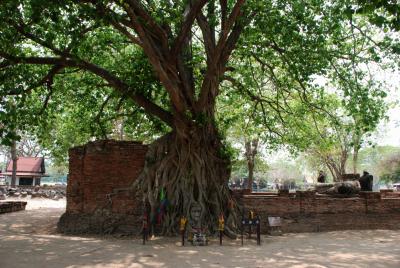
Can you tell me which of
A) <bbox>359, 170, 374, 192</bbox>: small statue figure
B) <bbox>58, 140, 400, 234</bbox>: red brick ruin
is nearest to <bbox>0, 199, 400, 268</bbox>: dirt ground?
<bbox>58, 140, 400, 234</bbox>: red brick ruin

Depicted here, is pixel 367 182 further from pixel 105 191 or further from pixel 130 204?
pixel 105 191

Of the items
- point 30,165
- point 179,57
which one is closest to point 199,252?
point 179,57

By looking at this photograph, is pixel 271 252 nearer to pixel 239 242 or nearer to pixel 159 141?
pixel 239 242

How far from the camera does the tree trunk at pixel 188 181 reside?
1104 cm

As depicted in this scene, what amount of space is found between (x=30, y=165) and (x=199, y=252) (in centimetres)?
4081

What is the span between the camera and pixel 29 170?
146 ft

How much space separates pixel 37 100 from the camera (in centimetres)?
1496

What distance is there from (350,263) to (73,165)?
28.0 feet

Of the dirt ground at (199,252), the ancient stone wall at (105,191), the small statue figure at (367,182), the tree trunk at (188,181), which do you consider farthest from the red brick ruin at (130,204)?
the small statue figure at (367,182)

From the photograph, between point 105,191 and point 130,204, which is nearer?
point 130,204

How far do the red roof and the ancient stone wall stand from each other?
34.9 meters

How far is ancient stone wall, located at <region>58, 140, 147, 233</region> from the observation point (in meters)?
11.6

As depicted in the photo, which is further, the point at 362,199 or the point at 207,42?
the point at 362,199

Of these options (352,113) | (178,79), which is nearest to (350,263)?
(352,113)
